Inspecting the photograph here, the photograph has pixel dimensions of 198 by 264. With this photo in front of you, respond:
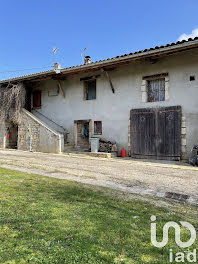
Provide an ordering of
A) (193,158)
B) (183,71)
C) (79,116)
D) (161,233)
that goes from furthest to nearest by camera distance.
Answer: (79,116)
(183,71)
(193,158)
(161,233)

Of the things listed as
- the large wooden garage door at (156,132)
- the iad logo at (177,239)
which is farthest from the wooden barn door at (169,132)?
the iad logo at (177,239)

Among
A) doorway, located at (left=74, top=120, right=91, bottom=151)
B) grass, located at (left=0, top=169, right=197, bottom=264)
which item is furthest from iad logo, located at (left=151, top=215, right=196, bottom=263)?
doorway, located at (left=74, top=120, right=91, bottom=151)

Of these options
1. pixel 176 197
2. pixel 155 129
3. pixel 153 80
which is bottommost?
pixel 176 197

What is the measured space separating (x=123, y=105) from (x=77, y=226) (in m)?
9.63

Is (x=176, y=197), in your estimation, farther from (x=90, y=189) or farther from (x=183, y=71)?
(x=183, y=71)

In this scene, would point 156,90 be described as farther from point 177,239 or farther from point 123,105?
point 177,239

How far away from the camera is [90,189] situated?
165 inches

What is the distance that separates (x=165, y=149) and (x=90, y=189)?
22.6 ft

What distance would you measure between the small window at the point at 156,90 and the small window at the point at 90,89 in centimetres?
373

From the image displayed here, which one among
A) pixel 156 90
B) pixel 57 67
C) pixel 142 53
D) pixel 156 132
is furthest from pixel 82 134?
pixel 142 53

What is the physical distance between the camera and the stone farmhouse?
9664 millimetres

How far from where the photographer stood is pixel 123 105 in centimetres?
1153

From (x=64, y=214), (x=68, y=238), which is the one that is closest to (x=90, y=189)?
(x=64, y=214)

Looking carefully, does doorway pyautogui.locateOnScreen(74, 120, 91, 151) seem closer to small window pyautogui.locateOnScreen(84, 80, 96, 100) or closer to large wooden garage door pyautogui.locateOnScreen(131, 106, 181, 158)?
small window pyautogui.locateOnScreen(84, 80, 96, 100)
